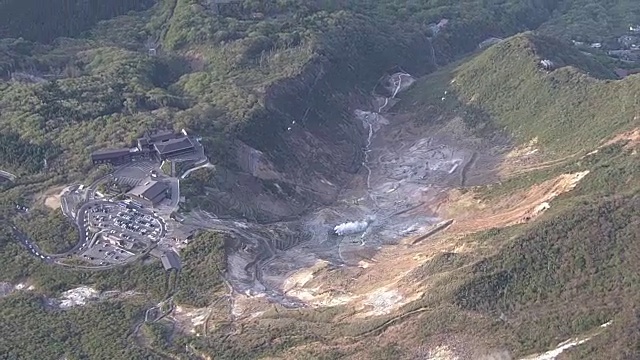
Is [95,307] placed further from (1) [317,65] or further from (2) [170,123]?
(1) [317,65]

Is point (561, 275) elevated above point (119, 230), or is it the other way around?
point (561, 275)

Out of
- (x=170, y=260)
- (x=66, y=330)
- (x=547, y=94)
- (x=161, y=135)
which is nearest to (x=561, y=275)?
(x=170, y=260)

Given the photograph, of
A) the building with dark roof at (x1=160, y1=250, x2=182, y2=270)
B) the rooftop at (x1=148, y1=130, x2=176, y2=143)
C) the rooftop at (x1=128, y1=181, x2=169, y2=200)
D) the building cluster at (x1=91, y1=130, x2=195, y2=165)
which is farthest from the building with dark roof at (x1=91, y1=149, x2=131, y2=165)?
the building with dark roof at (x1=160, y1=250, x2=182, y2=270)

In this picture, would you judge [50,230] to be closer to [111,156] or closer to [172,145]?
[111,156]

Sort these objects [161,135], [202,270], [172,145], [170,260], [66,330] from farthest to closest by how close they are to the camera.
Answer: [161,135], [172,145], [170,260], [202,270], [66,330]

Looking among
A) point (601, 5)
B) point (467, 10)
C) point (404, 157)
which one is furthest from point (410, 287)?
point (601, 5)

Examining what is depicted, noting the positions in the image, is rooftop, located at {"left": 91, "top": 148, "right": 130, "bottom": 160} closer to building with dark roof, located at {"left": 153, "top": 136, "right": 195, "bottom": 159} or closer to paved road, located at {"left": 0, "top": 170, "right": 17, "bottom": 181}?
building with dark roof, located at {"left": 153, "top": 136, "right": 195, "bottom": 159}
